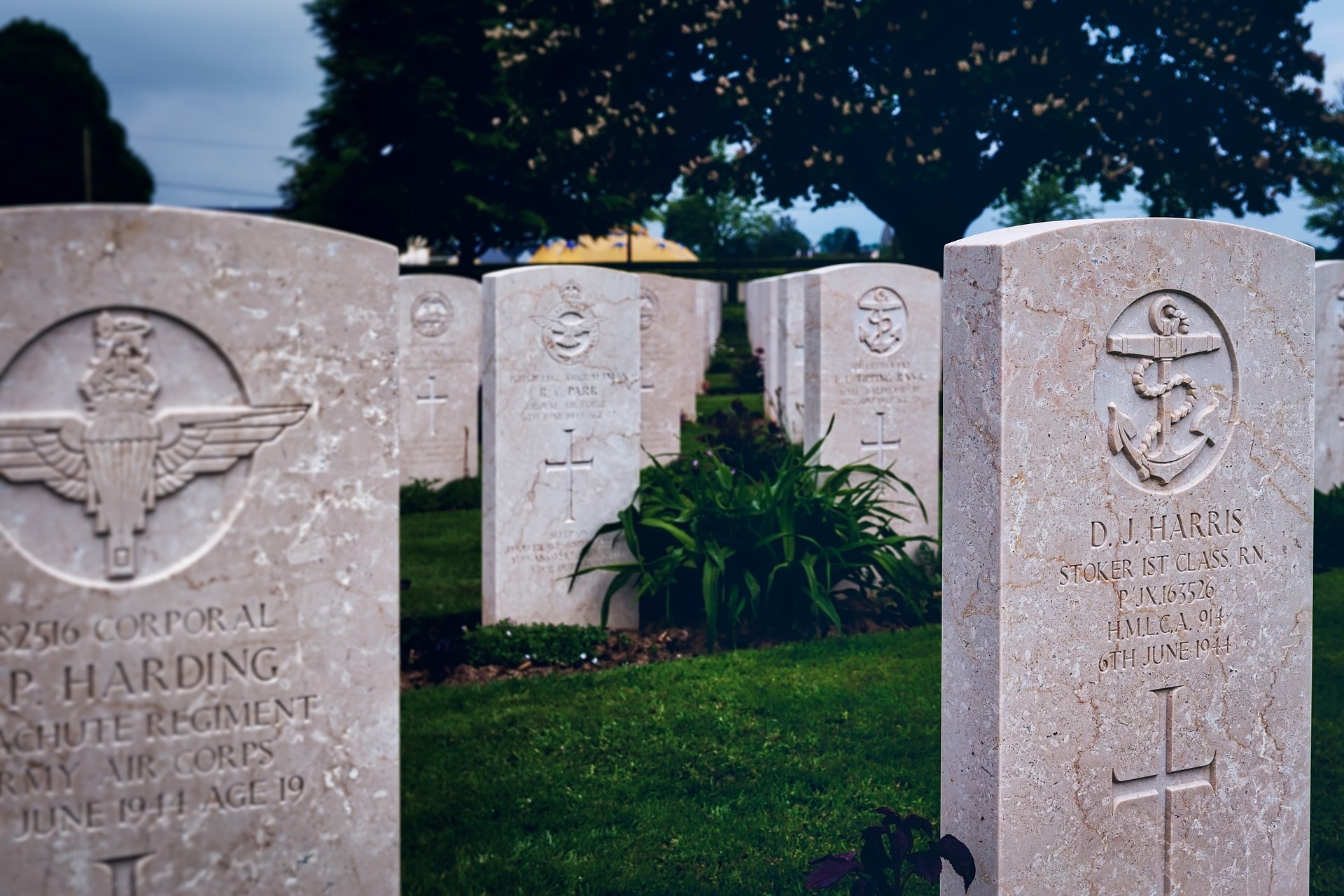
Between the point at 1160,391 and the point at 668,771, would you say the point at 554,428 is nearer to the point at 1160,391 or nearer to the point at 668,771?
the point at 668,771

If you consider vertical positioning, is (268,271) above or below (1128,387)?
above

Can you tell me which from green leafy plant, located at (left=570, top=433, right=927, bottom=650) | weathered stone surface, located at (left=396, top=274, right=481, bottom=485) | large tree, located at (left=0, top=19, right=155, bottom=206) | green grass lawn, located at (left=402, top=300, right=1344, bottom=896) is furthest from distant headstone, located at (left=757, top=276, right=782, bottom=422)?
large tree, located at (left=0, top=19, right=155, bottom=206)

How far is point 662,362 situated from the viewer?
10.6m

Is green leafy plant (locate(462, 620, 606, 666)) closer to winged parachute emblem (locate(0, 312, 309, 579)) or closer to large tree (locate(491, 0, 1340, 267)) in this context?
winged parachute emblem (locate(0, 312, 309, 579))

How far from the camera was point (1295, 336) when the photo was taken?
3.68 metres

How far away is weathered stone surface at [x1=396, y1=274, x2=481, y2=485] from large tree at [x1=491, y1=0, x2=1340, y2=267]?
9092 mm

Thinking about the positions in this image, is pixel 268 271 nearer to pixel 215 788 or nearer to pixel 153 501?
pixel 153 501

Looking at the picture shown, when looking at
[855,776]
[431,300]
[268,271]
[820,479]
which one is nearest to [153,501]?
[268,271]

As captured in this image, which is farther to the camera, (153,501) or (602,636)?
(602,636)

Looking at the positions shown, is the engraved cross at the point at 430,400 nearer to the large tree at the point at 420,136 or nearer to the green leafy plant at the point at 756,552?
the green leafy plant at the point at 756,552

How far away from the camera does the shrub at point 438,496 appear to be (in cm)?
1071

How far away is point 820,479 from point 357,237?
5.51 metres

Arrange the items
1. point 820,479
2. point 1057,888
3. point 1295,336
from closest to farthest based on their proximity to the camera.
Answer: point 1057,888
point 1295,336
point 820,479

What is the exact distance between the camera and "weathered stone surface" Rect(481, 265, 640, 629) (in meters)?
6.75
